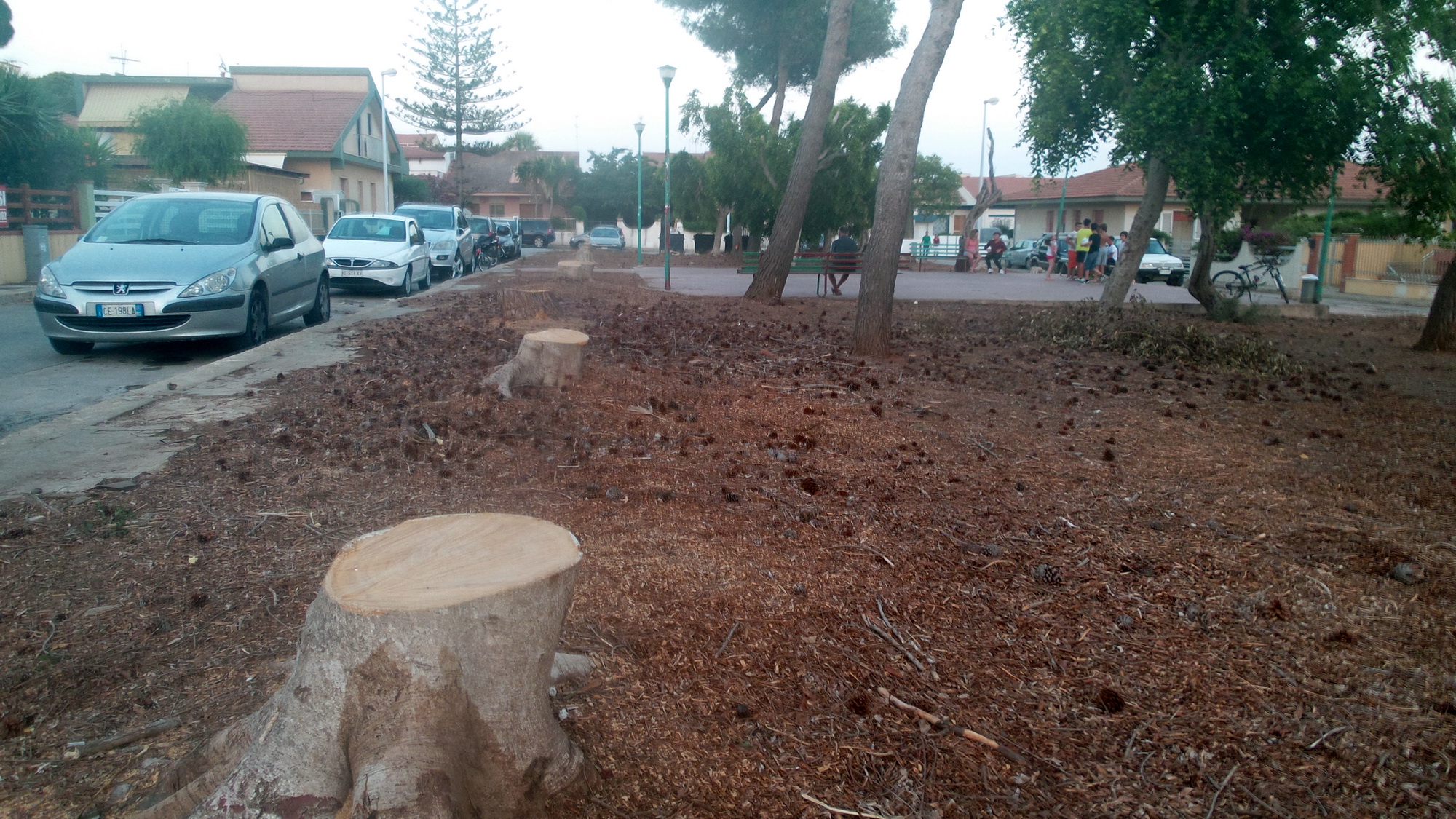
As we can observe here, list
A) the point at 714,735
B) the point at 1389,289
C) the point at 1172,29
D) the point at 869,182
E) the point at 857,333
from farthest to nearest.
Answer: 1. the point at 869,182
2. the point at 1389,289
3. the point at 1172,29
4. the point at 857,333
5. the point at 714,735

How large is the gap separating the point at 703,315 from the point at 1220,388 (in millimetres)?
6723

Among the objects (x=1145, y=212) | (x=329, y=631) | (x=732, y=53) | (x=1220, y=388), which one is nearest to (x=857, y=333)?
(x=1220, y=388)

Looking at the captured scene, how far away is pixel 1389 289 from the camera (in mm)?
22422

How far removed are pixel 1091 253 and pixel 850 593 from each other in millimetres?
26391

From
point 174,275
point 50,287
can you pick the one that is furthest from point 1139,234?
point 50,287

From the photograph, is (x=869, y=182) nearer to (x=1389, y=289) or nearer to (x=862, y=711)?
(x=1389, y=289)

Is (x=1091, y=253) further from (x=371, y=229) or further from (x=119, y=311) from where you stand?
(x=119, y=311)

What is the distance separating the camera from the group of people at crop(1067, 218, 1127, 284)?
90.7 ft

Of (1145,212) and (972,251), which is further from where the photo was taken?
(972,251)

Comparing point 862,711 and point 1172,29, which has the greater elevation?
point 1172,29

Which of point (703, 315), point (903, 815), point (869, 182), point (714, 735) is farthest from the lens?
point (869, 182)

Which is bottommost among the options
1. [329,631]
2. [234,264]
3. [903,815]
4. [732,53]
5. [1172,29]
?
[903,815]

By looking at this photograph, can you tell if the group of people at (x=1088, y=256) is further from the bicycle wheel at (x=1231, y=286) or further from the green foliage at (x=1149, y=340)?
the green foliage at (x=1149, y=340)

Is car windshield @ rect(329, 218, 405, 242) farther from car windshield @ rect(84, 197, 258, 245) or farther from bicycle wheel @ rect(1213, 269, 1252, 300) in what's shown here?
bicycle wheel @ rect(1213, 269, 1252, 300)
